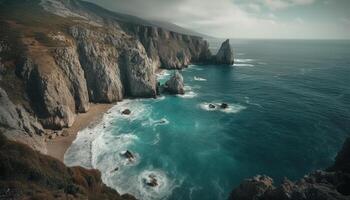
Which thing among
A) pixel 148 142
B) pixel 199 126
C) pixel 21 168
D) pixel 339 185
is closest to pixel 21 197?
pixel 21 168

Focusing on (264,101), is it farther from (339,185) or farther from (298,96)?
(339,185)

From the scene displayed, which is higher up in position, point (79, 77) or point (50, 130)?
point (79, 77)

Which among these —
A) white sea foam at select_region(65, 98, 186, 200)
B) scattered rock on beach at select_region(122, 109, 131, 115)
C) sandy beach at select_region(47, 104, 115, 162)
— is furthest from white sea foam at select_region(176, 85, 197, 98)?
sandy beach at select_region(47, 104, 115, 162)

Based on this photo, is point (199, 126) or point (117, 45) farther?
point (117, 45)

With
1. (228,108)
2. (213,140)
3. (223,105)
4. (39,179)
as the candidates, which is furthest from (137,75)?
(39,179)

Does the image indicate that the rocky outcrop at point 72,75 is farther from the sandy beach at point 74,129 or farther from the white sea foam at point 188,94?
the white sea foam at point 188,94

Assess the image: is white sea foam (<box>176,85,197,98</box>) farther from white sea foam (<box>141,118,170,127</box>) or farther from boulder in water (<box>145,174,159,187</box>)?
boulder in water (<box>145,174,159,187</box>)
